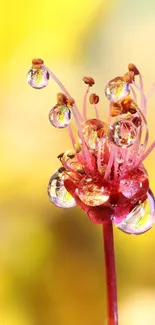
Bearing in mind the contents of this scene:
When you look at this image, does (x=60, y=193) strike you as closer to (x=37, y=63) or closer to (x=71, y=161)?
(x=71, y=161)

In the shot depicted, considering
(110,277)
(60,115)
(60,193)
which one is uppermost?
(60,115)

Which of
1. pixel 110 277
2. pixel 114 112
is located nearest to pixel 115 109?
pixel 114 112

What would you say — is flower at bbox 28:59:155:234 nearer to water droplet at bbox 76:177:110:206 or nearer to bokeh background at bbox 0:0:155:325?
water droplet at bbox 76:177:110:206

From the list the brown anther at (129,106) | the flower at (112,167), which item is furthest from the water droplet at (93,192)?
the brown anther at (129,106)

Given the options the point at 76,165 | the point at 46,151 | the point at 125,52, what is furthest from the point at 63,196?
the point at 125,52

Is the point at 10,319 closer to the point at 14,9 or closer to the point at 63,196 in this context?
the point at 63,196

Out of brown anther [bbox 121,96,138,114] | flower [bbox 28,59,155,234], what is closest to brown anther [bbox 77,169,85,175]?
flower [bbox 28,59,155,234]
